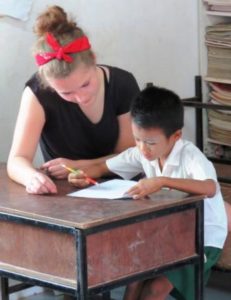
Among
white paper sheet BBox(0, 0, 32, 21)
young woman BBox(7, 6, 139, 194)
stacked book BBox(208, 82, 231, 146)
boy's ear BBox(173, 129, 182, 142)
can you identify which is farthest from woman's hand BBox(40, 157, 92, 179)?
stacked book BBox(208, 82, 231, 146)

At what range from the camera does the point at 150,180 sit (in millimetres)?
2361

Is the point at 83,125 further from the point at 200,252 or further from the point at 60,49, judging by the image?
the point at 200,252

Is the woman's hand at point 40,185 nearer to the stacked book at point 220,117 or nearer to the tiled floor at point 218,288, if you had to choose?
the tiled floor at point 218,288

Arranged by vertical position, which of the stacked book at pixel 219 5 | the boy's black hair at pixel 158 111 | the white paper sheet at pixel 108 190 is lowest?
the white paper sheet at pixel 108 190

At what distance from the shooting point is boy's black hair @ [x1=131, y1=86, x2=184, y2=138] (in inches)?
98.3

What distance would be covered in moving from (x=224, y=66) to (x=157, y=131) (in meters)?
1.48

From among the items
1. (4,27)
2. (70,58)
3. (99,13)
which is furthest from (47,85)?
(99,13)

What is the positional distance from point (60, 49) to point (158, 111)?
35cm

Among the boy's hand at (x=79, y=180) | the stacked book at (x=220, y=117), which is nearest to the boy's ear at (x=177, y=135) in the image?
the boy's hand at (x=79, y=180)

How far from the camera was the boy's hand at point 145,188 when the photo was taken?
7.65 ft

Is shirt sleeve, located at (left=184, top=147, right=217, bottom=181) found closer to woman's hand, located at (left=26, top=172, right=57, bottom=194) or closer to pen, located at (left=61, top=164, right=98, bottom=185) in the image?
pen, located at (left=61, top=164, right=98, bottom=185)

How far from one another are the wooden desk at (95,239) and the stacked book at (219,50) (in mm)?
1563

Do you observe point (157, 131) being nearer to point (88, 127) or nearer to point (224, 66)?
point (88, 127)

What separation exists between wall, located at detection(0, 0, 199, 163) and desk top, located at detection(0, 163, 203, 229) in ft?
2.86
